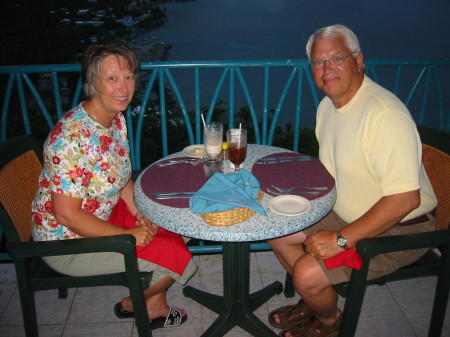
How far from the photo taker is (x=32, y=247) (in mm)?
1260

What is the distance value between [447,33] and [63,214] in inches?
538

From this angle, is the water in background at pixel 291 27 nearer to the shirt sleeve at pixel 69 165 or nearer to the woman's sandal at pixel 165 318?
the woman's sandal at pixel 165 318

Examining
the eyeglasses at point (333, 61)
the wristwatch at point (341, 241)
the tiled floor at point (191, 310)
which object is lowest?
the tiled floor at point (191, 310)

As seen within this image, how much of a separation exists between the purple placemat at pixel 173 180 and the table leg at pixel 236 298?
0.35m

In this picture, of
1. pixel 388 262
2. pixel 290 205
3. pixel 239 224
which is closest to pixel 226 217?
pixel 239 224

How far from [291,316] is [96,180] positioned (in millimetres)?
1245

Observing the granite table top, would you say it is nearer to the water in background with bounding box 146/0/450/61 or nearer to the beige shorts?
the beige shorts

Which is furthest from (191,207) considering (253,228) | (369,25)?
(369,25)

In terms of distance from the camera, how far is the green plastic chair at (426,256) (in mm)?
1254

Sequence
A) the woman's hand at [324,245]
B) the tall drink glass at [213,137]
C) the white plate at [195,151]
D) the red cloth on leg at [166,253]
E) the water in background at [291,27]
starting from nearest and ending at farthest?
the woman's hand at [324,245] < the red cloth on leg at [166,253] < the tall drink glass at [213,137] < the white plate at [195,151] < the water in background at [291,27]

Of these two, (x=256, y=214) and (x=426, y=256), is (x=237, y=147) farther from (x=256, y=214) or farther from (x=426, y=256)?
(x=426, y=256)

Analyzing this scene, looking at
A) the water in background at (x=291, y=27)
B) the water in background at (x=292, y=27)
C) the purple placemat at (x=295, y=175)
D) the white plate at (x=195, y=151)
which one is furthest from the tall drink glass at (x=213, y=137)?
the water in background at (x=292, y=27)

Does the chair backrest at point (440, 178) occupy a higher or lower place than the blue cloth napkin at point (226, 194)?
lower

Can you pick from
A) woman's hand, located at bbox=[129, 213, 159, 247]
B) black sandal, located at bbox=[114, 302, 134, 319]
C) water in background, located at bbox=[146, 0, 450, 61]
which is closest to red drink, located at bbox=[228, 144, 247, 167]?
woman's hand, located at bbox=[129, 213, 159, 247]
